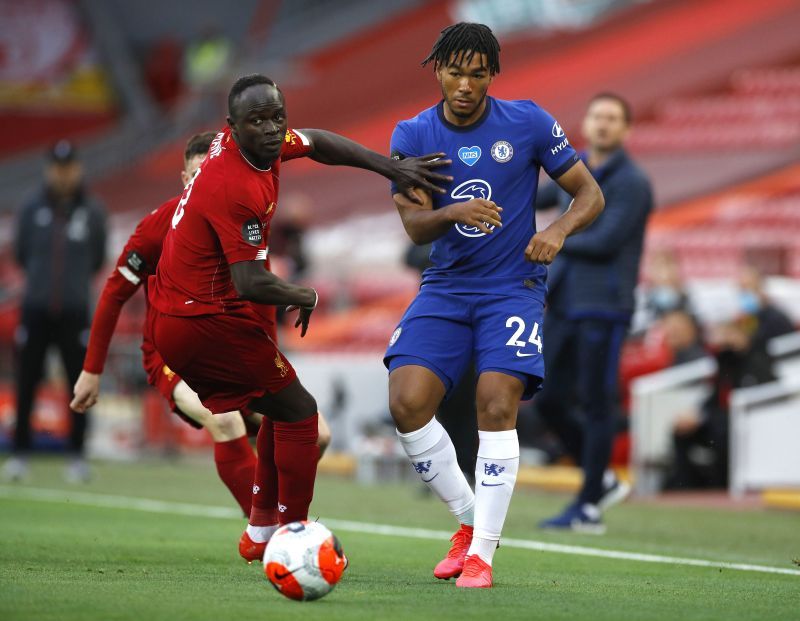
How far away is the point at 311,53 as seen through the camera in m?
34.8

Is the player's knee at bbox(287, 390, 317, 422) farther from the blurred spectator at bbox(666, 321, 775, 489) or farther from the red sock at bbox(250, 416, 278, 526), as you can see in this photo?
the blurred spectator at bbox(666, 321, 775, 489)

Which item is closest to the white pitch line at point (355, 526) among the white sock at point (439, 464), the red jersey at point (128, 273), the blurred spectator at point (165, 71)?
the white sock at point (439, 464)

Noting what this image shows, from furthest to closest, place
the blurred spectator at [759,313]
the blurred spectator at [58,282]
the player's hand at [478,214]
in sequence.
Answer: the blurred spectator at [759,313], the blurred spectator at [58,282], the player's hand at [478,214]

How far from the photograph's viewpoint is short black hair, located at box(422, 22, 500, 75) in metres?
5.36

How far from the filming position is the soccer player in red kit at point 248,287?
4961mm

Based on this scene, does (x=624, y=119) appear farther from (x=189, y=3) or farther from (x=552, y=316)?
(x=189, y=3)

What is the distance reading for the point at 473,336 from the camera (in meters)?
5.53

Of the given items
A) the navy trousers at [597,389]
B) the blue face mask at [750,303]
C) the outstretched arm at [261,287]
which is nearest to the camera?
the outstretched arm at [261,287]

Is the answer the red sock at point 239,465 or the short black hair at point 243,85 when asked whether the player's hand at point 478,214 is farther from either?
the red sock at point 239,465

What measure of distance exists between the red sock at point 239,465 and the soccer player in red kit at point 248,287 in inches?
20.5

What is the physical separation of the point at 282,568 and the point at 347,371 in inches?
374

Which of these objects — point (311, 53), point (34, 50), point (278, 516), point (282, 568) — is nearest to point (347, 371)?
point (278, 516)

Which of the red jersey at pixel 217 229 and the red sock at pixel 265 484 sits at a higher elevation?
the red jersey at pixel 217 229

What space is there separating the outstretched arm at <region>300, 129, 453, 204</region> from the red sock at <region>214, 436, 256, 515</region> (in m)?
1.48
